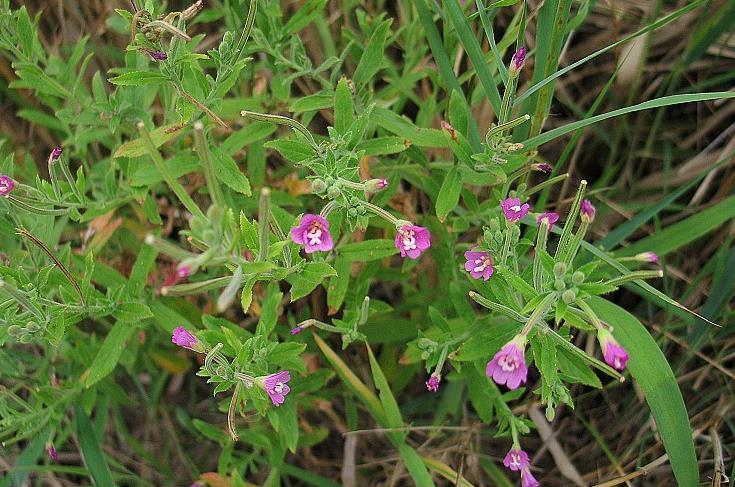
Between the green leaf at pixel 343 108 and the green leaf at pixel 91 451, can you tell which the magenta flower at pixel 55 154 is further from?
the green leaf at pixel 91 451

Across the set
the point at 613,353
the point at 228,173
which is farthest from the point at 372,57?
the point at 613,353

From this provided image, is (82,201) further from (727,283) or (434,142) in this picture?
(727,283)

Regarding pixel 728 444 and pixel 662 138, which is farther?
pixel 662 138

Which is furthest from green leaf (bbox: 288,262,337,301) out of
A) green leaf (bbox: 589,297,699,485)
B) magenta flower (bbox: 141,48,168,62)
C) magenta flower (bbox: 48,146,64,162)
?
green leaf (bbox: 589,297,699,485)

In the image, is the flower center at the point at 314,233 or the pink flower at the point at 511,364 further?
the flower center at the point at 314,233

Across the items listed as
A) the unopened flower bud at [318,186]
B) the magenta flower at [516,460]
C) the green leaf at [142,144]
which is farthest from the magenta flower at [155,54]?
the magenta flower at [516,460]

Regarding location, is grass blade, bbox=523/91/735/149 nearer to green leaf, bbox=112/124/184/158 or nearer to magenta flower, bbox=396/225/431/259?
magenta flower, bbox=396/225/431/259

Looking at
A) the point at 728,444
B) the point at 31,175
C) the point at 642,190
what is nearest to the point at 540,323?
the point at 728,444

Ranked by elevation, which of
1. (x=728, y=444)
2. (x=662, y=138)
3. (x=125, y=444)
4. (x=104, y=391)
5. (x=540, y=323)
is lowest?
(x=125, y=444)
